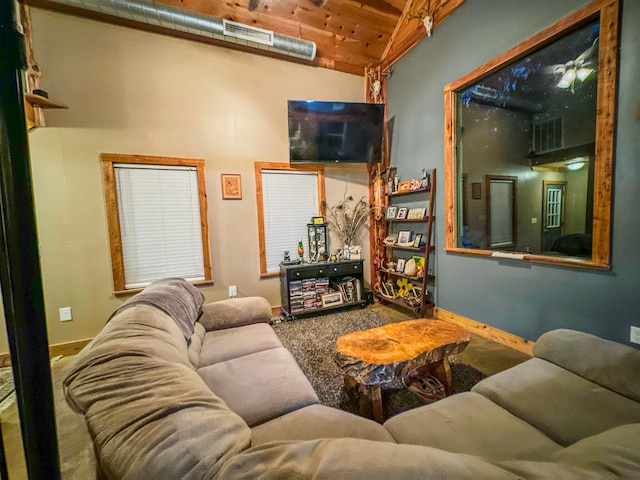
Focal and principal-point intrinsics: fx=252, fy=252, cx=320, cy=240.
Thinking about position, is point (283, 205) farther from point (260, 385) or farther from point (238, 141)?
point (260, 385)

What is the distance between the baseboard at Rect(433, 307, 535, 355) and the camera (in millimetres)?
2271

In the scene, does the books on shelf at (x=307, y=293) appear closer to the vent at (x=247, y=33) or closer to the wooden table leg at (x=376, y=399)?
the wooden table leg at (x=376, y=399)

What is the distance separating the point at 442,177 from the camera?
294cm

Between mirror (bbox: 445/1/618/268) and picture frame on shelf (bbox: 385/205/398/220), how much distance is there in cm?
76

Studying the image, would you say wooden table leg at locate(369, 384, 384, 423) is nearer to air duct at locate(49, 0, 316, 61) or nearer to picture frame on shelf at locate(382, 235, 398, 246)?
picture frame on shelf at locate(382, 235, 398, 246)

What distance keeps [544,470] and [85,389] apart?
45.4 inches

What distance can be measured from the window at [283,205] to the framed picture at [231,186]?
0.74 feet

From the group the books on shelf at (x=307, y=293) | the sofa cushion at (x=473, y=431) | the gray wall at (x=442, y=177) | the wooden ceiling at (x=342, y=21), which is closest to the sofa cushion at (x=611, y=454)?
the sofa cushion at (x=473, y=431)

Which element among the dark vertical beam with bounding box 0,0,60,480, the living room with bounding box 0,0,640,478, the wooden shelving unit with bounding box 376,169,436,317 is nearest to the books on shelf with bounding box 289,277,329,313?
the living room with bounding box 0,0,640,478

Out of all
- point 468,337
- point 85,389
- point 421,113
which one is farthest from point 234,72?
point 468,337

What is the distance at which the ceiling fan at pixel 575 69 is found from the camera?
182 centimetres

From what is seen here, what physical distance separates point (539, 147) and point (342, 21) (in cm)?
274

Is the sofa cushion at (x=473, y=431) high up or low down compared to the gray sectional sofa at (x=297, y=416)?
down

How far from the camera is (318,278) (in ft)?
10.9
